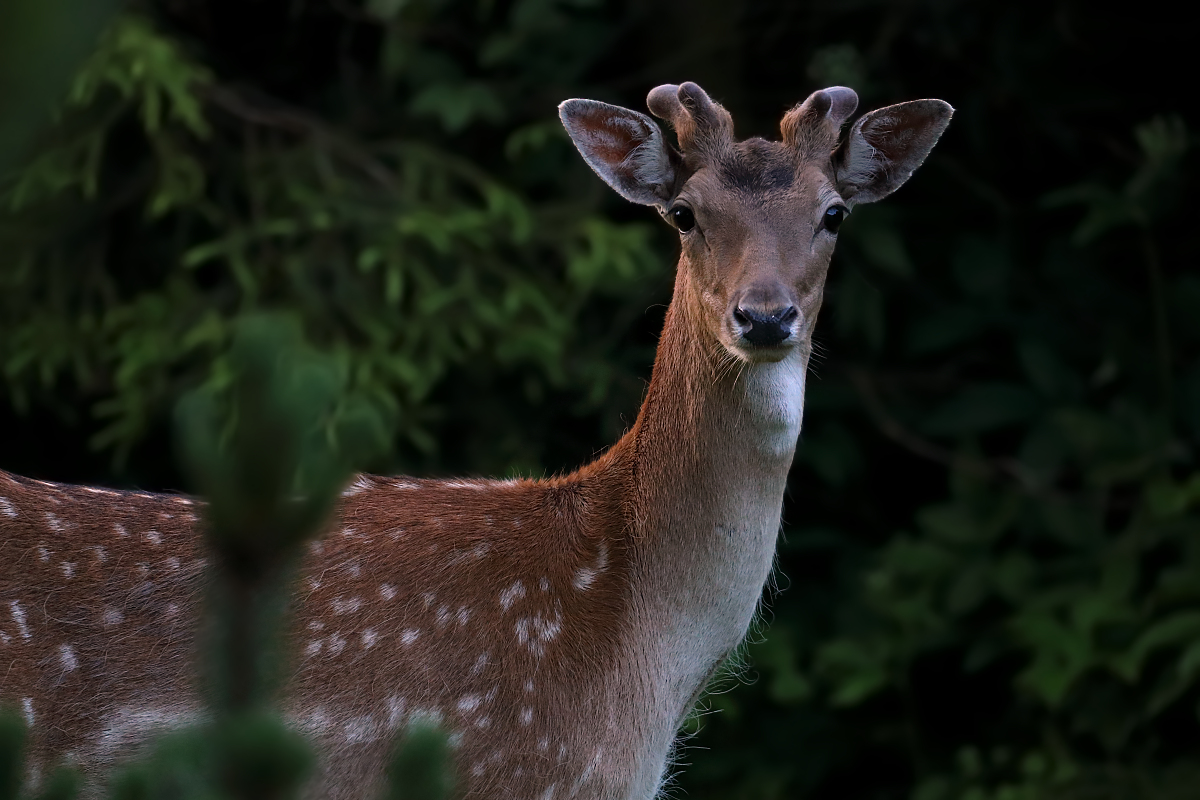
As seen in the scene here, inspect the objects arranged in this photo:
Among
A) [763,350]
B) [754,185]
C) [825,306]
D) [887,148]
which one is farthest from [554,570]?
[825,306]

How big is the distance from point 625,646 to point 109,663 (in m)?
1.17

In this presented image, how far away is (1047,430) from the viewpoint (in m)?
5.91

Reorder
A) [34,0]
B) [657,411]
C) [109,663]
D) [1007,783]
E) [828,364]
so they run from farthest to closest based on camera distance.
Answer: [828,364]
[1007,783]
[657,411]
[109,663]
[34,0]

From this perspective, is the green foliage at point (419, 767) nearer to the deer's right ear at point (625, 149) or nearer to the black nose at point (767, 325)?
the black nose at point (767, 325)

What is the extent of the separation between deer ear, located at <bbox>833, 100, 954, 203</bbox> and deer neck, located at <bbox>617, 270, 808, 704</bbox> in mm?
569

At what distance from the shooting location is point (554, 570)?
11.0 ft

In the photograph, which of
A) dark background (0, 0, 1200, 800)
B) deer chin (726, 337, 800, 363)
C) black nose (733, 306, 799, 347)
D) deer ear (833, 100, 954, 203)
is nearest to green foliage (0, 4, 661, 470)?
dark background (0, 0, 1200, 800)

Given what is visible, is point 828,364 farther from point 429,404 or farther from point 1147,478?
point 429,404

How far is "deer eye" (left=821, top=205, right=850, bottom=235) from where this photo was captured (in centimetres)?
338

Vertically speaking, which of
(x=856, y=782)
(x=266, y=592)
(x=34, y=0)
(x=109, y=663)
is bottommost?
(x=856, y=782)

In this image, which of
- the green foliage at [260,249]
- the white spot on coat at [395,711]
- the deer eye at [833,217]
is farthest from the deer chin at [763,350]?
the green foliage at [260,249]

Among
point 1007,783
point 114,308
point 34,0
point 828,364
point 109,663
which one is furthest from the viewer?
point 828,364

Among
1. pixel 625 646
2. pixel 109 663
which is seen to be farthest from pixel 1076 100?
pixel 109 663

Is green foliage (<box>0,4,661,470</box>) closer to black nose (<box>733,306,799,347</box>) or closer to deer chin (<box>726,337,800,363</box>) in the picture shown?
deer chin (<box>726,337,800,363</box>)
